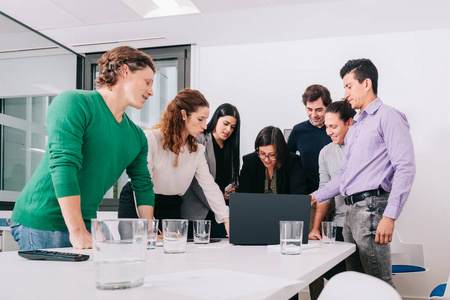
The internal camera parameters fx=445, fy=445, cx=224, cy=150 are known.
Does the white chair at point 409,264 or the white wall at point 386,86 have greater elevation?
the white wall at point 386,86

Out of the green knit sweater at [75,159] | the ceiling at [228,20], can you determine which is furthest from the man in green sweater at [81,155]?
the ceiling at [228,20]

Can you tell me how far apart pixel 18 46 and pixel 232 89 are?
6.71 feet

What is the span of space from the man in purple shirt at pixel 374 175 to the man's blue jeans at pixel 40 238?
1.27 meters

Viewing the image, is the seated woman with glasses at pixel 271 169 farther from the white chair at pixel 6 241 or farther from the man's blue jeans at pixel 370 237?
the white chair at pixel 6 241

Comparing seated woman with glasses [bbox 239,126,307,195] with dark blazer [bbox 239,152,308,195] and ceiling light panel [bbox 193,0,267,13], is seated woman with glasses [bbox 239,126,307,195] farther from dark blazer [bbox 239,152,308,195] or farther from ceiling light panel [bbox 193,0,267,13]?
ceiling light panel [bbox 193,0,267,13]

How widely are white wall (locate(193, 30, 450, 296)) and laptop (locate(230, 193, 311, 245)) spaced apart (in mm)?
2503

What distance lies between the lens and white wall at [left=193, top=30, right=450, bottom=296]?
12.5 ft

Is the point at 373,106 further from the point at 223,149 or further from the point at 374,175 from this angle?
the point at 223,149

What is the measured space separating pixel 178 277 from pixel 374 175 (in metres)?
1.43

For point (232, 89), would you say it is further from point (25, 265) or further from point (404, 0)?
point (25, 265)

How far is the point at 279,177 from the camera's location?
2.62 m

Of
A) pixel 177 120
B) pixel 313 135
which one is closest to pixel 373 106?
pixel 177 120

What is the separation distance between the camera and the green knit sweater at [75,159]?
4.51 feet

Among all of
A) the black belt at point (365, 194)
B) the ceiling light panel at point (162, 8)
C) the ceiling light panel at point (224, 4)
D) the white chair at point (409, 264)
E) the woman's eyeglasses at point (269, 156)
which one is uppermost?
the ceiling light panel at point (162, 8)
